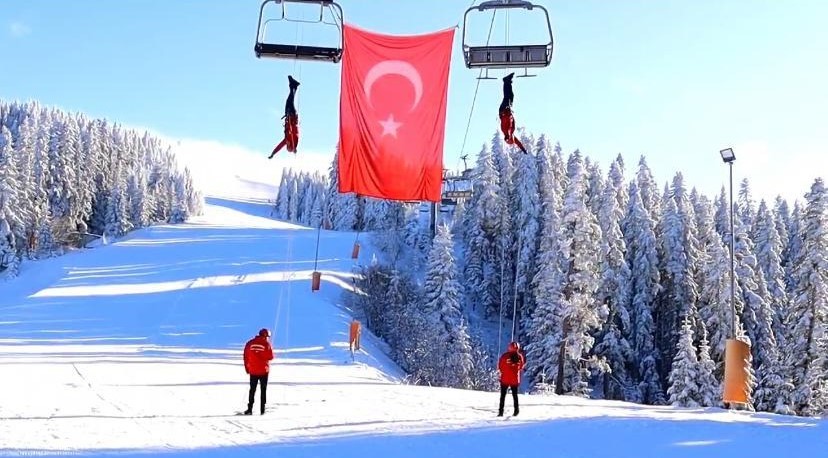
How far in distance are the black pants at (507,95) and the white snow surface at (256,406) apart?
5517 millimetres

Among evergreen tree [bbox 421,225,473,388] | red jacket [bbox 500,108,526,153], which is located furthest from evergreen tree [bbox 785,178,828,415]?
red jacket [bbox 500,108,526,153]

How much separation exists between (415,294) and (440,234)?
478 cm

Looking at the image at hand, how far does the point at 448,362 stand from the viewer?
1510 inches

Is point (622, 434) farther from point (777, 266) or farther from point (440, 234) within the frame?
point (777, 266)

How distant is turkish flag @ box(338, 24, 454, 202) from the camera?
12.8 meters

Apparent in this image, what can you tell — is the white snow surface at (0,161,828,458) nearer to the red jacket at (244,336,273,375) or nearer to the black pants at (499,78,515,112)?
the red jacket at (244,336,273,375)

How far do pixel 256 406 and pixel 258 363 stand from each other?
72.3 inches

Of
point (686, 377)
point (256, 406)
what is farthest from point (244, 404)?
point (686, 377)

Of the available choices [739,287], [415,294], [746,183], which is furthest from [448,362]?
[746,183]

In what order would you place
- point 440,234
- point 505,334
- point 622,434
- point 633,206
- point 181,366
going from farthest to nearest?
point 505,334 < point 633,206 < point 440,234 < point 181,366 < point 622,434

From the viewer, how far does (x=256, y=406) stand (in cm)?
1518

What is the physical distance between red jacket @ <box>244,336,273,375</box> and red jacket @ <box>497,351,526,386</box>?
14.9 feet

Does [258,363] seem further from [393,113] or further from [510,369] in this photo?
[393,113]

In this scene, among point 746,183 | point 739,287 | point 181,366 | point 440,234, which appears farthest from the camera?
point 746,183
